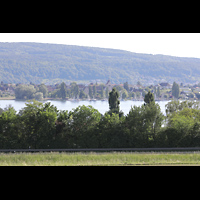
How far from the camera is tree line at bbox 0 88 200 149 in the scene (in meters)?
15.2

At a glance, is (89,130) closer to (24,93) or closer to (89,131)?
(89,131)

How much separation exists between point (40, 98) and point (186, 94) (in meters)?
67.4

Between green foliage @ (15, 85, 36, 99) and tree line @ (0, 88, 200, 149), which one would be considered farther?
green foliage @ (15, 85, 36, 99)

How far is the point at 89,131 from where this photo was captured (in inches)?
622

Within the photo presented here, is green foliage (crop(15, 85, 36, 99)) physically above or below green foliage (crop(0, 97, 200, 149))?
above

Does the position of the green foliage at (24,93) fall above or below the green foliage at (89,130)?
above

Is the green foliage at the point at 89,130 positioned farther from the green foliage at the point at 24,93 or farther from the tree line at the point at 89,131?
the green foliage at the point at 24,93

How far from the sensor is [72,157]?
370 inches

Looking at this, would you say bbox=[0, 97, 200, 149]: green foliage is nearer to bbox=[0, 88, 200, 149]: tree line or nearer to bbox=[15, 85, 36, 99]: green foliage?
bbox=[0, 88, 200, 149]: tree line

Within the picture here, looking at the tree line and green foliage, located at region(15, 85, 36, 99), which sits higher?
green foliage, located at region(15, 85, 36, 99)

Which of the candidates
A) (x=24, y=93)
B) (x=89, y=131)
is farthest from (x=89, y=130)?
(x=24, y=93)

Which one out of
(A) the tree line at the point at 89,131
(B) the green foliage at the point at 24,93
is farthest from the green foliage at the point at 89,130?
(B) the green foliage at the point at 24,93

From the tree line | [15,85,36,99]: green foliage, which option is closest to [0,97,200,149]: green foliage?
the tree line

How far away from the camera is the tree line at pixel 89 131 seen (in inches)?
599
